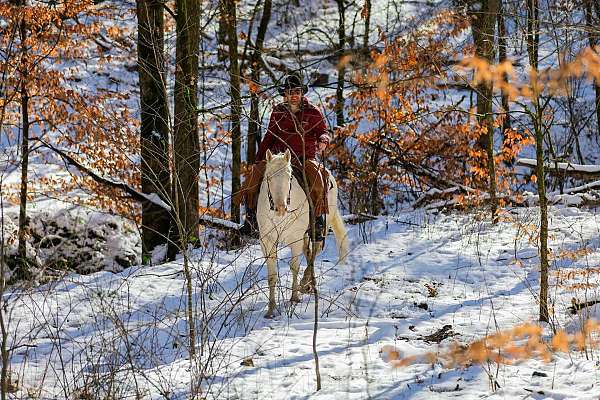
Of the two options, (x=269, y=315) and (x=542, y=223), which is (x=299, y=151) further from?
(x=542, y=223)

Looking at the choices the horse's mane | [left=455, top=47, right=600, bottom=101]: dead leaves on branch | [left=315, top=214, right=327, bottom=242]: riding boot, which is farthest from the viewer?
[left=315, top=214, right=327, bottom=242]: riding boot

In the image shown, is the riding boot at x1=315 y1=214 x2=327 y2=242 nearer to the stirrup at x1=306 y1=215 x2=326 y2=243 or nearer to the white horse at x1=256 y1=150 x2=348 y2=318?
the stirrup at x1=306 y1=215 x2=326 y2=243

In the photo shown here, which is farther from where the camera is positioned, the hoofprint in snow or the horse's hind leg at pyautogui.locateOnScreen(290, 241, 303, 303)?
the horse's hind leg at pyautogui.locateOnScreen(290, 241, 303, 303)

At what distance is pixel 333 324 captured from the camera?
679cm

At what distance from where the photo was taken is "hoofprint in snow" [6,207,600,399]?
4.87m

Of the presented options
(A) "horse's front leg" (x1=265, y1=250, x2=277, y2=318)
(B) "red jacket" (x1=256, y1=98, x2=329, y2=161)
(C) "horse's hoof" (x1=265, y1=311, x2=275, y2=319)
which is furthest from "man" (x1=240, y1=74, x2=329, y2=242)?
(C) "horse's hoof" (x1=265, y1=311, x2=275, y2=319)

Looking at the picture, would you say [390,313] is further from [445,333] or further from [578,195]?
[578,195]

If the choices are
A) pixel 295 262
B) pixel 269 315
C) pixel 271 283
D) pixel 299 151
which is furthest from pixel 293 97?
pixel 269 315

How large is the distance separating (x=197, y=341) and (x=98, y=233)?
28.4 ft

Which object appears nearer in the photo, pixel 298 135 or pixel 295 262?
pixel 295 262

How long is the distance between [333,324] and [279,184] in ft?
4.97

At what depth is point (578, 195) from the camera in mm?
12680

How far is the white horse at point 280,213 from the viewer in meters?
6.93

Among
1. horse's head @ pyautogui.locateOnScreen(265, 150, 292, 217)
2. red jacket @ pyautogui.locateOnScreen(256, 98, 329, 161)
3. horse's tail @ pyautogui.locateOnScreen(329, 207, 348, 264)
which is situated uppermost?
red jacket @ pyautogui.locateOnScreen(256, 98, 329, 161)
